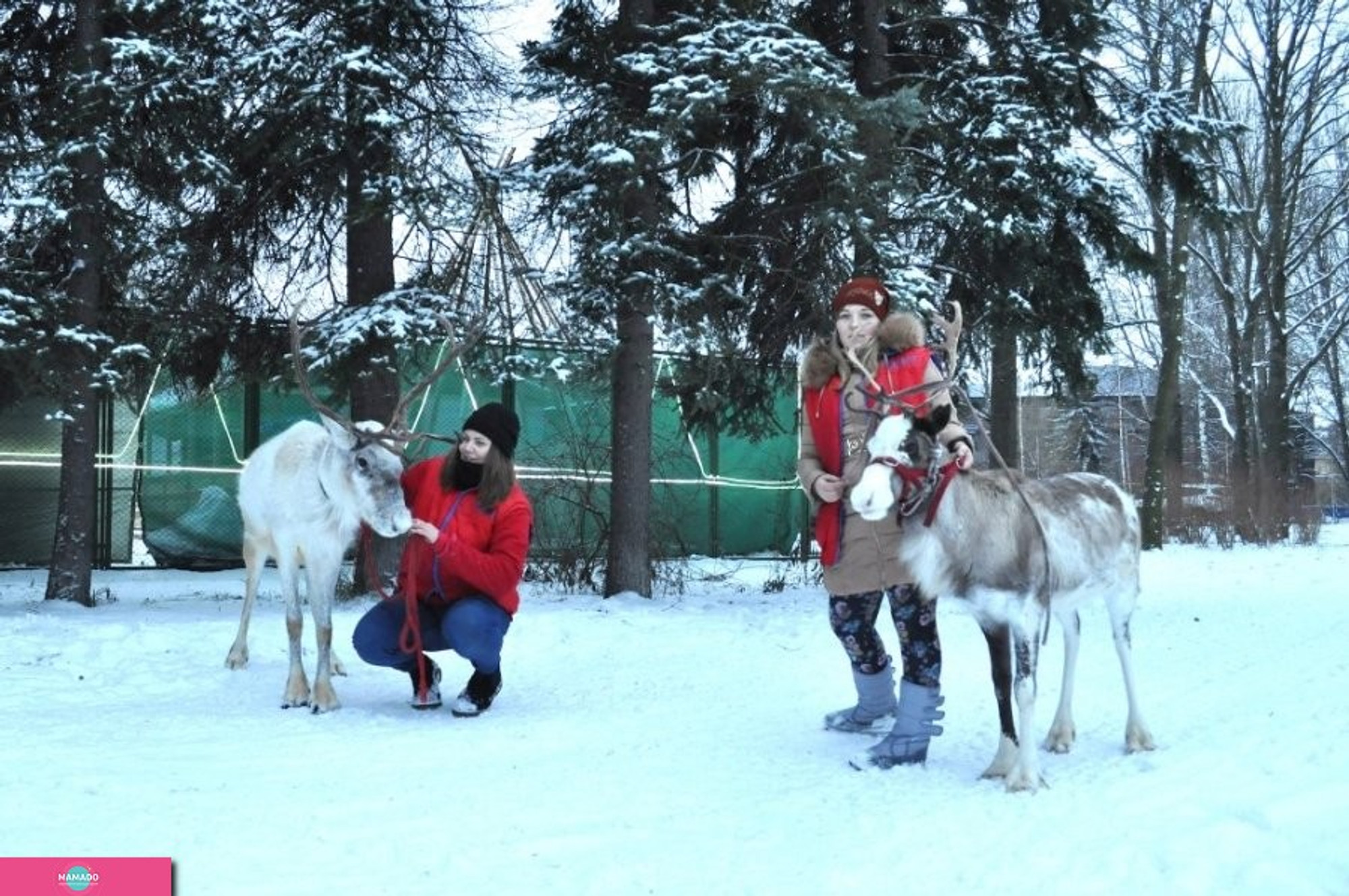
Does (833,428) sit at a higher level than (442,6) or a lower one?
lower

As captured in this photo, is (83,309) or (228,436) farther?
(228,436)

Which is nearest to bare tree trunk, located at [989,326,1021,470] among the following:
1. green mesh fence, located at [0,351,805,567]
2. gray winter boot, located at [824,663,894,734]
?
green mesh fence, located at [0,351,805,567]

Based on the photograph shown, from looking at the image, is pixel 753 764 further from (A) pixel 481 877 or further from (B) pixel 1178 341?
(B) pixel 1178 341

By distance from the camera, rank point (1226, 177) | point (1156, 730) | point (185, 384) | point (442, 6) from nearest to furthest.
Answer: point (1156, 730) → point (442, 6) → point (185, 384) → point (1226, 177)

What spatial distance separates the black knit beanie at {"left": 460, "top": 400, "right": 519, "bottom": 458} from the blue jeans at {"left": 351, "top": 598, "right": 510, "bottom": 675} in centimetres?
81

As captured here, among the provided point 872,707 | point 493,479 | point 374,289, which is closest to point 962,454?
point 872,707

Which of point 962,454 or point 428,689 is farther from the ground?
point 962,454

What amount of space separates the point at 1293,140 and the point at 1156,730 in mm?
22909

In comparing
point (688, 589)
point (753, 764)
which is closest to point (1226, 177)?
point (688, 589)

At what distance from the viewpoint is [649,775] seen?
4.66 metres

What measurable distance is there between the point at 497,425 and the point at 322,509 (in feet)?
3.71

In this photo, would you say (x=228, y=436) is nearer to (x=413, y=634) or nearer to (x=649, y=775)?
(x=413, y=634)

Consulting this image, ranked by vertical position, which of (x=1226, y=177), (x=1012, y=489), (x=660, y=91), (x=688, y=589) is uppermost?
(x=1226, y=177)

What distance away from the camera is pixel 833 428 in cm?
500
